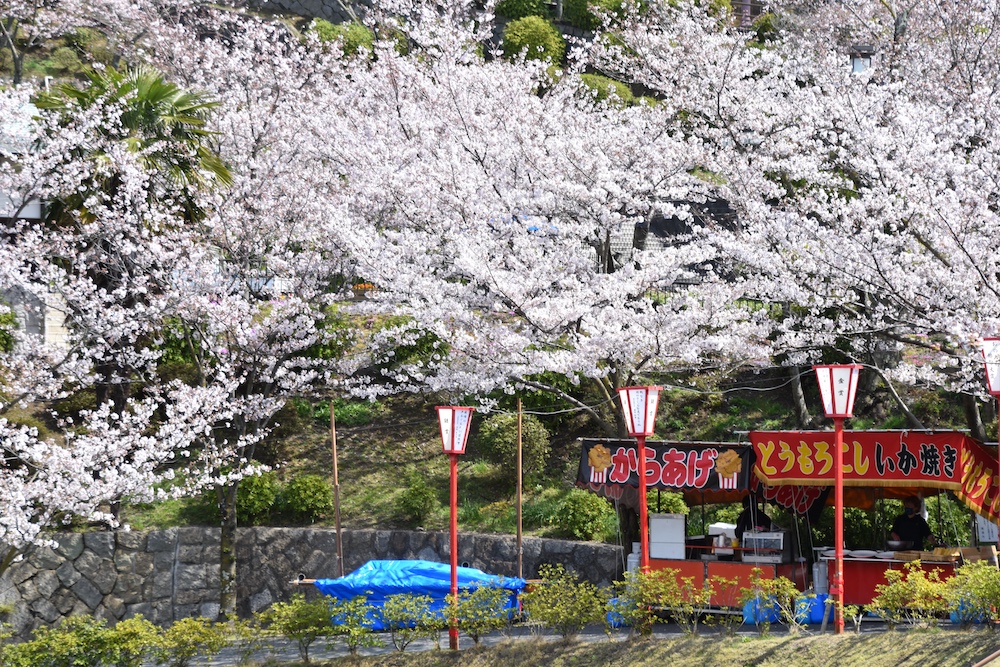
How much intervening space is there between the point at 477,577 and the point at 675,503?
13.8 feet

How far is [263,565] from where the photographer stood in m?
16.8

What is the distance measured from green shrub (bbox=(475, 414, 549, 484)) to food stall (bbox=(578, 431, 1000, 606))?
12.5ft

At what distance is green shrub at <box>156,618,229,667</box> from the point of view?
11.9 metres

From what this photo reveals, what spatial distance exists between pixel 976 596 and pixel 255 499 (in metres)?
11.2

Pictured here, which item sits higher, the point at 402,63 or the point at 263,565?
the point at 402,63

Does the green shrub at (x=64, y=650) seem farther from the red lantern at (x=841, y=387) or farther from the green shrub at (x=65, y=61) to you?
the green shrub at (x=65, y=61)

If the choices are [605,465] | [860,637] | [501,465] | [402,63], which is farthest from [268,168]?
[860,637]

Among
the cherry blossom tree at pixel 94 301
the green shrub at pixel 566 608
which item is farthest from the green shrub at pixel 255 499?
the green shrub at pixel 566 608

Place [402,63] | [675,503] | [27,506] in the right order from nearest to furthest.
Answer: [27,506], [675,503], [402,63]

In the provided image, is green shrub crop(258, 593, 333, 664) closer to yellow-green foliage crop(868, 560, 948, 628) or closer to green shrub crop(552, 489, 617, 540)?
green shrub crop(552, 489, 617, 540)

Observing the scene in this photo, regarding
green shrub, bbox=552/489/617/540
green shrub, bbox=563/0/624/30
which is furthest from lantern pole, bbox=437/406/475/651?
green shrub, bbox=563/0/624/30

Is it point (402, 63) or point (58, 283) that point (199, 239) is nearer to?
point (58, 283)

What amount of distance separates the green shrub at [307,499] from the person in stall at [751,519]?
271 inches

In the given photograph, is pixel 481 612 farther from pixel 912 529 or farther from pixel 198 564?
pixel 198 564
